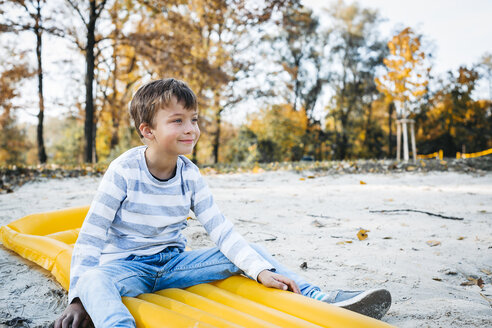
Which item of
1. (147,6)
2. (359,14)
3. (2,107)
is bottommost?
(2,107)

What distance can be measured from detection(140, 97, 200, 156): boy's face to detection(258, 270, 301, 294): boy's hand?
66 cm

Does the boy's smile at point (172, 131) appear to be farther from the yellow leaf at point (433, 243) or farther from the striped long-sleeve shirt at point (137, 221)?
the yellow leaf at point (433, 243)

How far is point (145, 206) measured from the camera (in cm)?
171

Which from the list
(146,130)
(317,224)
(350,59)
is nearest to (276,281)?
(146,130)

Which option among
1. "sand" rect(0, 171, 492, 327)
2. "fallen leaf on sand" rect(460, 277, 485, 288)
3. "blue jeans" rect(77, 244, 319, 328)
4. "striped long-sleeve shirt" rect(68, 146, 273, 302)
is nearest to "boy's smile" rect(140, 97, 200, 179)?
"striped long-sleeve shirt" rect(68, 146, 273, 302)

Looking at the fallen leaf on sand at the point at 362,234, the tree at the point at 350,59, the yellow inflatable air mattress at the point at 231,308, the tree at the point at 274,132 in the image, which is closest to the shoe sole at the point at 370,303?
the yellow inflatable air mattress at the point at 231,308

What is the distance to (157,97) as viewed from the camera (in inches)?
67.3

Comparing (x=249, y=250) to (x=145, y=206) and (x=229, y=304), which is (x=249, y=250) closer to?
(x=229, y=304)

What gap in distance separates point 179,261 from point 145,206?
311 millimetres

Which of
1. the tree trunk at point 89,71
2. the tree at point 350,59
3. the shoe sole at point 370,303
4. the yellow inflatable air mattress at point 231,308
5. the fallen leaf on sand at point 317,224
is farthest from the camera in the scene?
the tree at point 350,59

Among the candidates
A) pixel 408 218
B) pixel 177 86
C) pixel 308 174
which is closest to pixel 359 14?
pixel 308 174

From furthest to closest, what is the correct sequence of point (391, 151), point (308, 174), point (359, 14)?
point (391, 151) → point (359, 14) → point (308, 174)

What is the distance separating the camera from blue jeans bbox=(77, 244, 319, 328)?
4.40 feet

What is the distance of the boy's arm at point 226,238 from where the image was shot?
1.69 m
